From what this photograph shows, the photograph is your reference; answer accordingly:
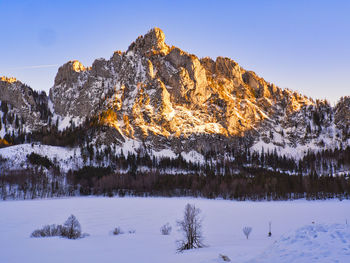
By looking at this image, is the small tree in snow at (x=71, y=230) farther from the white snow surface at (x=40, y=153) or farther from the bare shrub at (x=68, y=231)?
the white snow surface at (x=40, y=153)

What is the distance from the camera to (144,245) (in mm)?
35219

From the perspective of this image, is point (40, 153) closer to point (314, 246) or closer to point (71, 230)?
point (71, 230)

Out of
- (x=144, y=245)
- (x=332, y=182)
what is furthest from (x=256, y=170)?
(x=144, y=245)

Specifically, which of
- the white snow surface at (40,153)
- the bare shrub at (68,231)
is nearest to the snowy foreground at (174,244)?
the bare shrub at (68,231)

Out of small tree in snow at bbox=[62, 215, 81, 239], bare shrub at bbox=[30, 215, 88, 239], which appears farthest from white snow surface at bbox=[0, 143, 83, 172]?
small tree in snow at bbox=[62, 215, 81, 239]

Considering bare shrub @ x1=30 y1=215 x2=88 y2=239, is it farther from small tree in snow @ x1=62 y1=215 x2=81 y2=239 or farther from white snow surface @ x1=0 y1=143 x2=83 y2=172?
white snow surface @ x1=0 y1=143 x2=83 y2=172

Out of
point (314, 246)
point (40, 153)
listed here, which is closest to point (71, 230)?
point (314, 246)

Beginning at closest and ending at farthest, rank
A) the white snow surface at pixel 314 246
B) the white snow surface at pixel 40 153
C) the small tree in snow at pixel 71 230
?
the white snow surface at pixel 314 246 < the small tree in snow at pixel 71 230 < the white snow surface at pixel 40 153

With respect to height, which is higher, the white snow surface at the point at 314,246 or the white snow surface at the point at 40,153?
the white snow surface at the point at 40,153

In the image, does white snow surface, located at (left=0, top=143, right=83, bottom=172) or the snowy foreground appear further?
white snow surface, located at (left=0, top=143, right=83, bottom=172)

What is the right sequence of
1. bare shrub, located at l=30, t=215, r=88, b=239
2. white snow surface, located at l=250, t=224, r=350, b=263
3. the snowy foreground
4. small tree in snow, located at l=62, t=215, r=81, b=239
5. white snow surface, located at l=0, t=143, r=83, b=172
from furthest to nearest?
white snow surface, located at l=0, t=143, r=83, b=172 < bare shrub, located at l=30, t=215, r=88, b=239 < small tree in snow, located at l=62, t=215, r=81, b=239 < the snowy foreground < white snow surface, located at l=250, t=224, r=350, b=263

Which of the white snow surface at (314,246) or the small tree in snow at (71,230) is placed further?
the small tree in snow at (71,230)

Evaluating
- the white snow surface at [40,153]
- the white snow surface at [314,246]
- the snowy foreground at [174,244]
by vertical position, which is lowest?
the snowy foreground at [174,244]

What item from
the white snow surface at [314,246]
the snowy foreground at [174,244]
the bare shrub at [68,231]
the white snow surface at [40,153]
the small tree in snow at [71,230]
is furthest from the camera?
the white snow surface at [40,153]
